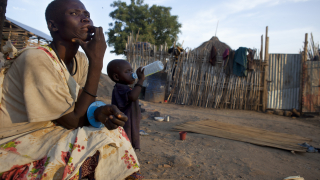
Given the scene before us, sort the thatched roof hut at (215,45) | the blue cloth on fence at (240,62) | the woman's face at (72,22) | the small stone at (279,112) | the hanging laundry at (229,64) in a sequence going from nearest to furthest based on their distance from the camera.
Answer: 1. the woman's face at (72,22)
2. the small stone at (279,112)
3. the blue cloth on fence at (240,62)
4. the hanging laundry at (229,64)
5. the thatched roof hut at (215,45)

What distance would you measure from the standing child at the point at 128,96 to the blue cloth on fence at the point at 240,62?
6.39 meters

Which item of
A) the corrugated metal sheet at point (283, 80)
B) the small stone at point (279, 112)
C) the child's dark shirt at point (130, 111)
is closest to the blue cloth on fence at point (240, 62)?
the corrugated metal sheet at point (283, 80)

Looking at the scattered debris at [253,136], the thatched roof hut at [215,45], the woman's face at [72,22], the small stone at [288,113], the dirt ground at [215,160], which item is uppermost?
the thatched roof hut at [215,45]

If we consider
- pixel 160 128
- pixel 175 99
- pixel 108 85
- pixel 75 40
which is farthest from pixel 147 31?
pixel 75 40

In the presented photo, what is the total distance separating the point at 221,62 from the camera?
828 cm

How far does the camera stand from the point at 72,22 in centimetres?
125

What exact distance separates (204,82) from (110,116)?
7.60 meters

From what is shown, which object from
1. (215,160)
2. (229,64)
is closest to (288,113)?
(229,64)

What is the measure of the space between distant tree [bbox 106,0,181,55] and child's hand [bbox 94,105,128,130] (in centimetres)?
1624

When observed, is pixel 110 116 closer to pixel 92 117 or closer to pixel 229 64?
pixel 92 117

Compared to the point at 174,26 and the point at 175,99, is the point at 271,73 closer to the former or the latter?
the point at 175,99

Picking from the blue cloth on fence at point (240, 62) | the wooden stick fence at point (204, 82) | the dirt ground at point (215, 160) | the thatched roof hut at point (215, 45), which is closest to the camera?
the dirt ground at point (215, 160)

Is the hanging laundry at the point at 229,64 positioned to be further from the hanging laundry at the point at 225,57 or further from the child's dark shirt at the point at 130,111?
the child's dark shirt at the point at 130,111

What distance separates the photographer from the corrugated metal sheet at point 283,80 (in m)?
7.85
